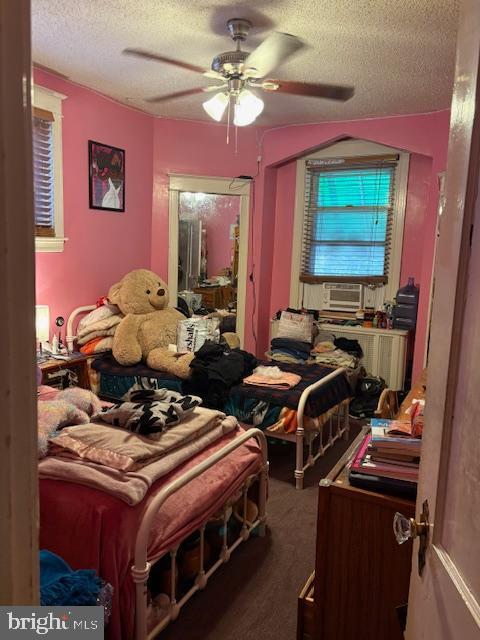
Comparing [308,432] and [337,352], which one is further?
[337,352]

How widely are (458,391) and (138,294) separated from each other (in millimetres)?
3626

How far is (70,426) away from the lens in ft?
7.25

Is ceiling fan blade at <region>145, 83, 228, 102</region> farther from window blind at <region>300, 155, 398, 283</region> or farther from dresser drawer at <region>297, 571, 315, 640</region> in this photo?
dresser drawer at <region>297, 571, 315, 640</region>

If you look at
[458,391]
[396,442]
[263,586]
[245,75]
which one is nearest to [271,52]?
[245,75]

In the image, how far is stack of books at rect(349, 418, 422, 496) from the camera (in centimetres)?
149

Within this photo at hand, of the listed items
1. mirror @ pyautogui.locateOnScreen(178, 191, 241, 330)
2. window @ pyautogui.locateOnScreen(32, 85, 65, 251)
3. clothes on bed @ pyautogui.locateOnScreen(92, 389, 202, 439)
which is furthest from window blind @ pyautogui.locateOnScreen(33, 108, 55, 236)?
clothes on bed @ pyautogui.locateOnScreen(92, 389, 202, 439)

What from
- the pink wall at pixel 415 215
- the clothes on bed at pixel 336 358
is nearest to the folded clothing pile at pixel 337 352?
the clothes on bed at pixel 336 358

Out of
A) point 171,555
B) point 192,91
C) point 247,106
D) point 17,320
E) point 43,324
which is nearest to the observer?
point 17,320

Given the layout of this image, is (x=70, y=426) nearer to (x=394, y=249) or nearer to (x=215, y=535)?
(x=215, y=535)

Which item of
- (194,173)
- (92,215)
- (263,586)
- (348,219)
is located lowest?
(263,586)

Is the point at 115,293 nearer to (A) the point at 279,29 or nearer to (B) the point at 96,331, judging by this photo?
(B) the point at 96,331

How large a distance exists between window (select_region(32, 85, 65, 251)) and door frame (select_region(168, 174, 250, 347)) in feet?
4.15

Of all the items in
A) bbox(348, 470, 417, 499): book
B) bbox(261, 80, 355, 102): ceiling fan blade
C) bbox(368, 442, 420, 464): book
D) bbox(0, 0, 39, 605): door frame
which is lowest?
bbox(348, 470, 417, 499): book

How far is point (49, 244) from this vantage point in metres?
3.83
